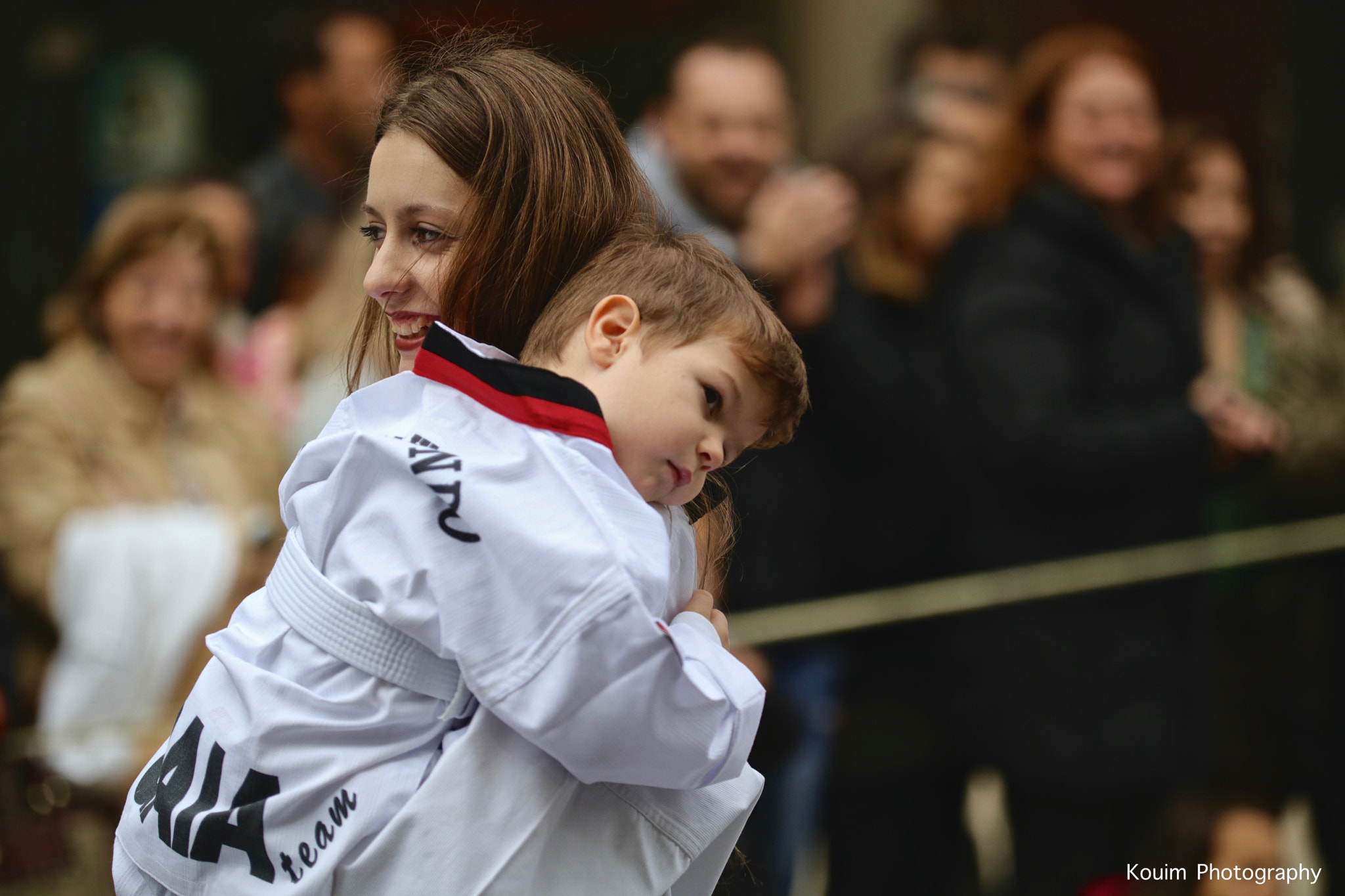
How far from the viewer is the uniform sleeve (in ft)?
4.20

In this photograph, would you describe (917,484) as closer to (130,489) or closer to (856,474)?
(856,474)

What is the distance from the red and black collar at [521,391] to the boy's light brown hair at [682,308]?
10 centimetres

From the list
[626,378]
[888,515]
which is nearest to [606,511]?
[626,378]

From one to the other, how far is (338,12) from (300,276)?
3.53 feet

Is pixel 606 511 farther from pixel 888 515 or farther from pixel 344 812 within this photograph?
pixel 888 515

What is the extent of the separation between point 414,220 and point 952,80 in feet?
11.7

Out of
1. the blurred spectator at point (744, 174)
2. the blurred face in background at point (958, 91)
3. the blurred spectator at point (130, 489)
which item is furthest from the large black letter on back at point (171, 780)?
the blurred face in background at point (958, 91)

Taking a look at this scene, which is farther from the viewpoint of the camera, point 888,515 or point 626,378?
point 888,515

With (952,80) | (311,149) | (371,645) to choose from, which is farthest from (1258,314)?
(371,645)

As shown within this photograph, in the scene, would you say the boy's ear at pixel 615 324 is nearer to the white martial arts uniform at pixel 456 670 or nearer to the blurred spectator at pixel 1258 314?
the white martial arts uniform at pixel 456 670

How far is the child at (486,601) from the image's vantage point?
1294 millimetres

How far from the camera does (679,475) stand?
4.83 ft

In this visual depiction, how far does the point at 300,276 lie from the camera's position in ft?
14.5

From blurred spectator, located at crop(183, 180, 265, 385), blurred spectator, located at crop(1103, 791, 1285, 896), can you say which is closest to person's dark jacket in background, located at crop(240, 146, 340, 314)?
blurred spectator, located at crop(183, 180, 265, 385)
